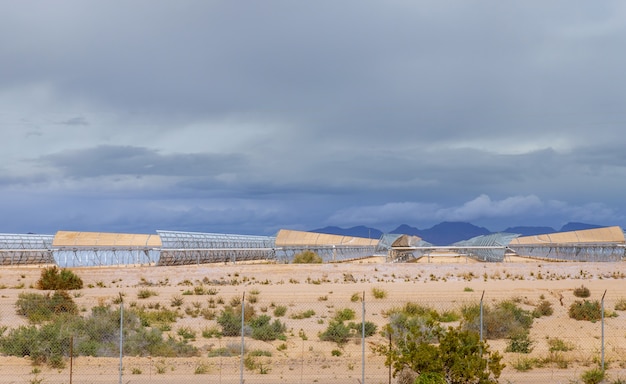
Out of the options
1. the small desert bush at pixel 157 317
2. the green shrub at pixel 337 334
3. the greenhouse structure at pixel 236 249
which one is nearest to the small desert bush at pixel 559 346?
the green shrub at pixel 337 334

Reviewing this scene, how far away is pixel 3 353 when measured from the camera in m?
22.5

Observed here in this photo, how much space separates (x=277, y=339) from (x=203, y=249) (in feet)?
125

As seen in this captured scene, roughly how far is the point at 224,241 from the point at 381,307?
48.1 m

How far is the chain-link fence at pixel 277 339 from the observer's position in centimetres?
2016

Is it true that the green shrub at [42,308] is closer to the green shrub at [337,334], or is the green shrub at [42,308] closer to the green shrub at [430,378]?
the green shrub at [337,334]

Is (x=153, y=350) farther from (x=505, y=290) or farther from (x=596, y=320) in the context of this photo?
(x=505, y=290)

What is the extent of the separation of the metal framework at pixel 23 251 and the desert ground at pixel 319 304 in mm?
15245

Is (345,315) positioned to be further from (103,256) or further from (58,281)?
(103,256)

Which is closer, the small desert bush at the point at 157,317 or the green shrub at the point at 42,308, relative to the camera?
the small desert bush at the point at 157,317

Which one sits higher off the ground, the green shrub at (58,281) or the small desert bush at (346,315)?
the green shrub at (58,281)

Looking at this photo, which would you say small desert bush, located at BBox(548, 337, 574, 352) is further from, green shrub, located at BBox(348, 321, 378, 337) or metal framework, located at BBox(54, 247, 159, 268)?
metal framework, located at BBox(54, 247, 159, 268)

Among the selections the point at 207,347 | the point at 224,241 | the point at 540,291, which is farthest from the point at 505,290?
the point at 224,241

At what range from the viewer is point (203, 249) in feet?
209

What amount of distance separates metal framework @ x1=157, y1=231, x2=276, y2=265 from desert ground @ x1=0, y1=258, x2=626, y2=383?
9.83 m
